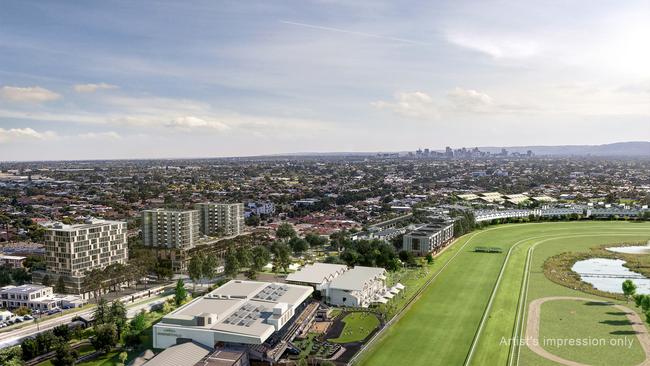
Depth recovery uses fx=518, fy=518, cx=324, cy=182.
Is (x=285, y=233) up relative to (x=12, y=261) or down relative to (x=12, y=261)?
up

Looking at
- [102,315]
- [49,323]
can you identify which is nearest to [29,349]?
[102,315]

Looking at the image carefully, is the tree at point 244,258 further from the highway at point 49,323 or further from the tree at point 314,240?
the tree at point 314,240

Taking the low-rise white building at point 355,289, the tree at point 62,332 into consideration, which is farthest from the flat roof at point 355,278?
the tree at point 62,332

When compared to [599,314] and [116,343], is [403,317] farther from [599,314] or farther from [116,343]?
[116,343]

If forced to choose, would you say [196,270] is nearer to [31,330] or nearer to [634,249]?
[31,330]

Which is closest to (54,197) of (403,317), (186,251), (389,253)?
(186,251)

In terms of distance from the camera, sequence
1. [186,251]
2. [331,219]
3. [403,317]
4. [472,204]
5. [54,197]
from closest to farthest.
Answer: [403,317]
[186,251]
[331,219]
[472,204]
[54,197]
